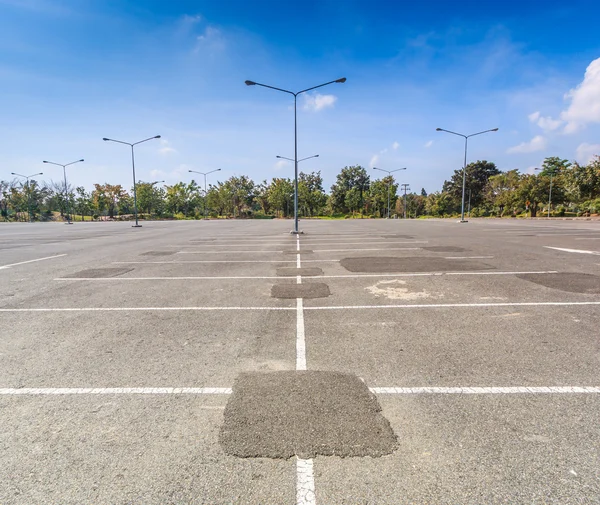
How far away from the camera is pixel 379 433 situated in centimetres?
260

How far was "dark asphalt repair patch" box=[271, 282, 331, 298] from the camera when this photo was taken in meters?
6.84

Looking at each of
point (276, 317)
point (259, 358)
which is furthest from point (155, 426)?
point (276, 317)

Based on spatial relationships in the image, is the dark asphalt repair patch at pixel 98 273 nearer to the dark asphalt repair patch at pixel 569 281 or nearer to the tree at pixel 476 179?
the dark asphalt repair patch at pixel 569 281

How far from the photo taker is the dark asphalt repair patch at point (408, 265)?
945cm

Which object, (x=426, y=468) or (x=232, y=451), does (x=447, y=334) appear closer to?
(x=426, y=468)

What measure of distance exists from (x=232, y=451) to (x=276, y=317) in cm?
311

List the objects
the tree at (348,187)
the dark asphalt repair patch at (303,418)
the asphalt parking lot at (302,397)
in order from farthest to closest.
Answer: the tree at (348,187) < the dark asphalt repair patch at (303,418) < the asphalt parking lot at (302,397)

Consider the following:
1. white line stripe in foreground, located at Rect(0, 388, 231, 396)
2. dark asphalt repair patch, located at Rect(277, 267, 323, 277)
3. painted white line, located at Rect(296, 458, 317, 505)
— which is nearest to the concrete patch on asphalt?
dark asphalt repair patch, located at Rect(277, 267, 323, 277)

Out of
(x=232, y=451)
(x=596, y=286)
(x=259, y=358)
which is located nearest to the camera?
(x=232, y=451)

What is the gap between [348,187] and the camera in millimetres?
91438

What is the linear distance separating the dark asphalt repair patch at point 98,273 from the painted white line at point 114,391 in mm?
6041

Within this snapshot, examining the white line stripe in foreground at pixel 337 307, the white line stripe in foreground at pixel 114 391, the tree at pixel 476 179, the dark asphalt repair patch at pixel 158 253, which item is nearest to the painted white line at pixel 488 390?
the white line stripe in foreground at pixel 114 391

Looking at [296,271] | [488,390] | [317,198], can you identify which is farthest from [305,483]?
[317,198]

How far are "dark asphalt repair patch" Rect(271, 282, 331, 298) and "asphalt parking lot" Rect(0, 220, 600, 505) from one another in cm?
12
